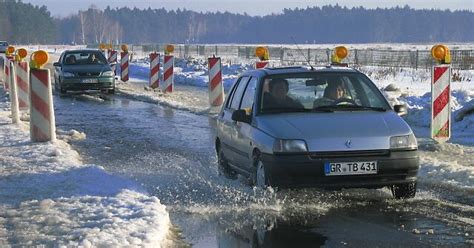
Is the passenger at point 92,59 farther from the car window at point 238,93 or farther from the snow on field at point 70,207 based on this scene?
the car window at point 238,93

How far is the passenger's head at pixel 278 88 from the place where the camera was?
8328 millimetres

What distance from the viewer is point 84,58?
2556cm

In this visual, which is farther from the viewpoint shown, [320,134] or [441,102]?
[441,102]

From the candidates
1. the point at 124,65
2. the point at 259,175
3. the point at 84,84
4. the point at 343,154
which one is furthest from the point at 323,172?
the point at 124,65

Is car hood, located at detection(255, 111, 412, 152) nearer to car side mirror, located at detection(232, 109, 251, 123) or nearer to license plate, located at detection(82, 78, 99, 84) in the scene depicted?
car side mirror, located at detection(232, 109, 251, 123)

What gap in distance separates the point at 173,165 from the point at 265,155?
3100 millimetres

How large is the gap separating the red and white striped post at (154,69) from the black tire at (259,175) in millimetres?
16874

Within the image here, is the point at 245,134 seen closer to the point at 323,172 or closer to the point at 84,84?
the point at 323,172

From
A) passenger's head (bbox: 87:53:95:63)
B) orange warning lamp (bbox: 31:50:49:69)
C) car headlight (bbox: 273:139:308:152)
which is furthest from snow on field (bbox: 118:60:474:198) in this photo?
orange warning lamp (bbox: 31:50:49:69)

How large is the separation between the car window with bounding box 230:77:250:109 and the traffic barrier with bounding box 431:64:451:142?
338 centimetres

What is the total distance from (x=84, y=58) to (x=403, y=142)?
64.3 feet

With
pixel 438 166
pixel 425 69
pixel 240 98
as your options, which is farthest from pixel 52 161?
pixel 425 69

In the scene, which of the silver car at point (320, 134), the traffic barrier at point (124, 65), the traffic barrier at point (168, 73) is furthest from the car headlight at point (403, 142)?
the traffic barrier at point (124, 65)

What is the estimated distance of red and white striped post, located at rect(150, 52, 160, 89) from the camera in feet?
80.1
